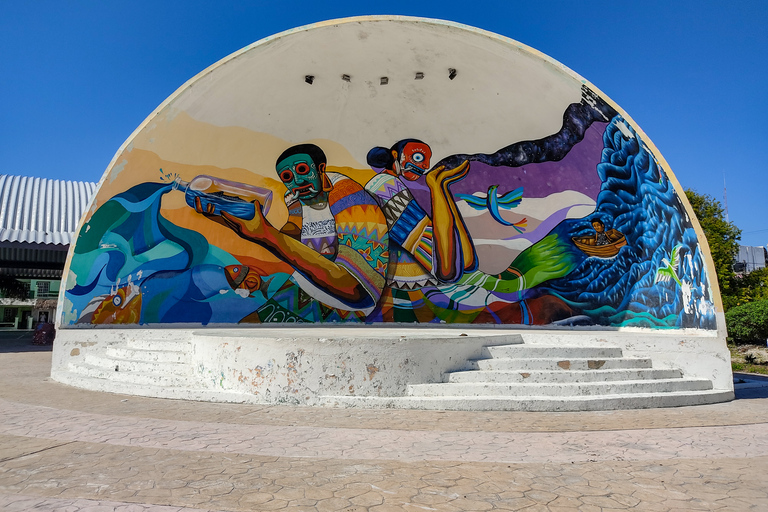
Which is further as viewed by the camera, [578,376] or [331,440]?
[578,376]

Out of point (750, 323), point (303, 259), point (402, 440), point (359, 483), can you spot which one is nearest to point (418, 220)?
point (303, 259)

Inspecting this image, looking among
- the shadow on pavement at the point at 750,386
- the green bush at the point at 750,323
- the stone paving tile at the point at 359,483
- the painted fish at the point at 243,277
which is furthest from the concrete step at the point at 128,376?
the green bush at the point at 750,323

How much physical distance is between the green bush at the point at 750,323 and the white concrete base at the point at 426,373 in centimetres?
875

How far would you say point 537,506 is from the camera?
9.86 feet

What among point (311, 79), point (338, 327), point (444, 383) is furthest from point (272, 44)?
point (444, 383)

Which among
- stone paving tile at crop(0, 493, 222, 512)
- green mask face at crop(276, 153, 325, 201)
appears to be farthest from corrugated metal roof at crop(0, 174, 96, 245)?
stone paving tile at crop(0, 493, 222, 512)

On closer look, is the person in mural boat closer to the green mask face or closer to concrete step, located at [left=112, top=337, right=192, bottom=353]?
the green mask face

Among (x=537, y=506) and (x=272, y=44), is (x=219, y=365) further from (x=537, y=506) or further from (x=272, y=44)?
(x=272, y=44)

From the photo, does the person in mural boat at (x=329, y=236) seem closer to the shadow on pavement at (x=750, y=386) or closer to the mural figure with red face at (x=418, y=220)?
the mural figure with red face at (x=418, y=220)

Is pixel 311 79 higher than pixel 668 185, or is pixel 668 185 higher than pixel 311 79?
pixel 311 79

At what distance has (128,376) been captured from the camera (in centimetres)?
739

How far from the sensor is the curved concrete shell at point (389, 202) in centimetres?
972

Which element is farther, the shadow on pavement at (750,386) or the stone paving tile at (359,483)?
the shadow on pavement at (750,386)

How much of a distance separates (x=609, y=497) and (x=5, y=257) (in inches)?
736
